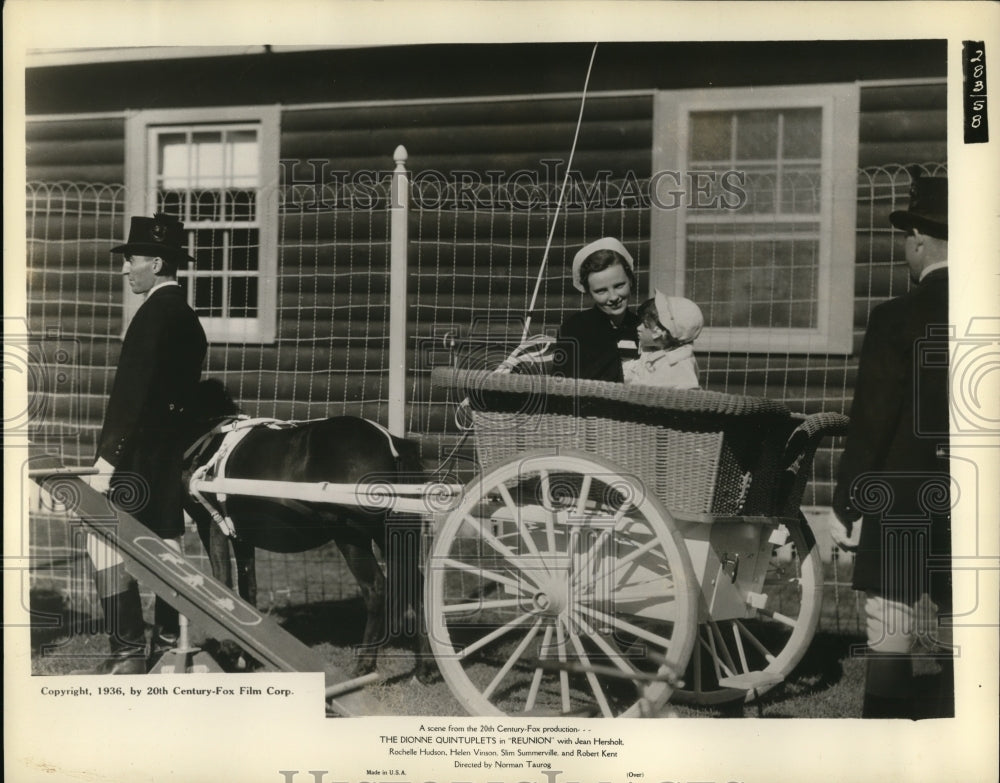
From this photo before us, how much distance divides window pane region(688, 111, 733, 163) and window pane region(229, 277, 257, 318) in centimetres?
175

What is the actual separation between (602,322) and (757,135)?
0.96 meters

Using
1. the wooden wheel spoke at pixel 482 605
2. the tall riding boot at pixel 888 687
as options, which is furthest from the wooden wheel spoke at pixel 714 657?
the wooden wheel spoke at pixel 482 605

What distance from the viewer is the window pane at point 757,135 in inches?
136

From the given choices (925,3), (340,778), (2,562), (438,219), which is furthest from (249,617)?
(925,3)

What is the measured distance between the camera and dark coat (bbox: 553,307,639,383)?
320 centimetres

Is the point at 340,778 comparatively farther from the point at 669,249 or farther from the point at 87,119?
the point at 87,119

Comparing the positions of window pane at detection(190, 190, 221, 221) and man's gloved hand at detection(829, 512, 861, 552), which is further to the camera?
window pane at detection(190, 190, 221, 221)

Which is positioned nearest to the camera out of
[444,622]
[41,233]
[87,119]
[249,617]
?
[444,622]

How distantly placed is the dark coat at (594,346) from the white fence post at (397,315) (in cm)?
63

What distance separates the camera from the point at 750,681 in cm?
310

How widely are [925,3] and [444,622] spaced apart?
2.63m

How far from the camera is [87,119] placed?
371 cm

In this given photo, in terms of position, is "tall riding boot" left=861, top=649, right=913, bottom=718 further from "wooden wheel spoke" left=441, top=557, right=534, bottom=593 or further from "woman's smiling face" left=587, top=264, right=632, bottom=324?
"woman's smiling face" left=587, top=264, right=632, bottom=324

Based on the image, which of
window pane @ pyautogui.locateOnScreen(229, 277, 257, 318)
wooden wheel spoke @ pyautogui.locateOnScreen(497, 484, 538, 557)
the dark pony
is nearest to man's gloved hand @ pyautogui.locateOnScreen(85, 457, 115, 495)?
the dark pony
